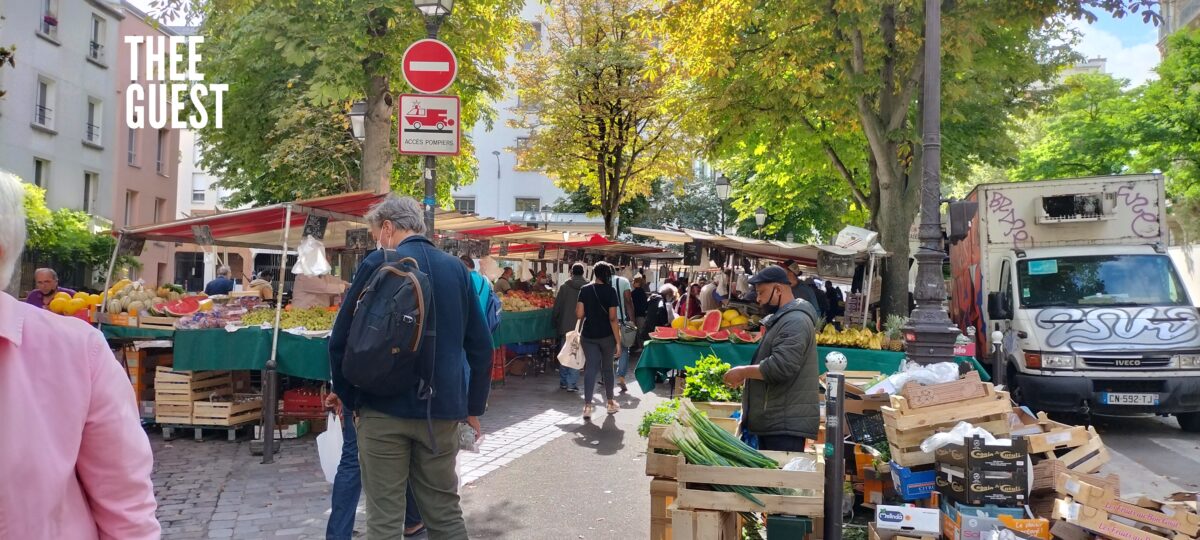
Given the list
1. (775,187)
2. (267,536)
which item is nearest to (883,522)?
(267,536)

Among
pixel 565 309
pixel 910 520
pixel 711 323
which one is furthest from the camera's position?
pixel 565 309

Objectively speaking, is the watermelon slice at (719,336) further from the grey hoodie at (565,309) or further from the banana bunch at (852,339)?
the grey hoodie at (565,309)

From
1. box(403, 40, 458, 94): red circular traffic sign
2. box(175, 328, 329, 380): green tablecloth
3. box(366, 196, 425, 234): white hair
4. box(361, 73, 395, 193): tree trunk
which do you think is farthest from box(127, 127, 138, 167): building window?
box(366, 196, 425, 234): white hair

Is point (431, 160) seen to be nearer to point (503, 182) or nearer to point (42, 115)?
point (42, 115)

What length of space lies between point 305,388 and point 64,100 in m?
26.9

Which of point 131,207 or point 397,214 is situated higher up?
point 131,207

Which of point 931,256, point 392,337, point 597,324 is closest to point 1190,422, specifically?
point 931,256

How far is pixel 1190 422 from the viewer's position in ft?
36.1

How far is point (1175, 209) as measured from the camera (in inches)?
1357

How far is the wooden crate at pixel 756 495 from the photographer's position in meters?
4.46

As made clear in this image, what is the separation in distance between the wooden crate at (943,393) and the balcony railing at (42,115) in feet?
103

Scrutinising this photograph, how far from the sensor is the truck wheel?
10.9 meters

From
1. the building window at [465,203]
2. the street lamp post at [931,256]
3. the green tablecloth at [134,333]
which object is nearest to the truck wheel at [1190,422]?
the street lamp post at [931,256]

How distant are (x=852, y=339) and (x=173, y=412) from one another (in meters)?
7.80
